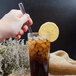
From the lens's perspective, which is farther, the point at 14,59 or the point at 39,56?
the point at 14,59

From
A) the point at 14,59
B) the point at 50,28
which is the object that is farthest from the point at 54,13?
the point at 14,59

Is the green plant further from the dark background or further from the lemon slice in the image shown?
the dark background

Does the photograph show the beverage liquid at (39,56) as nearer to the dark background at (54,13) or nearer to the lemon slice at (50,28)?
the lemon slice at (50,28)

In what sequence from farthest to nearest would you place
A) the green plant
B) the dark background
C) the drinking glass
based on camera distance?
the dark background → the green plant → the drinking glass

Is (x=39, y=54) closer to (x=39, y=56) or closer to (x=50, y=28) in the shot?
(x=39, y=56)

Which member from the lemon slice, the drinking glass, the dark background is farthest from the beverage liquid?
the dark background

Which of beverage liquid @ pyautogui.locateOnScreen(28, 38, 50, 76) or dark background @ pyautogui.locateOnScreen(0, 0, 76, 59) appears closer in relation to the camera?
beverage liquid @ pyautogui.locateOnScreen(28, 38, 50, 76)

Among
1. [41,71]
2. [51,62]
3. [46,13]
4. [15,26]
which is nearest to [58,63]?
[51,62]
